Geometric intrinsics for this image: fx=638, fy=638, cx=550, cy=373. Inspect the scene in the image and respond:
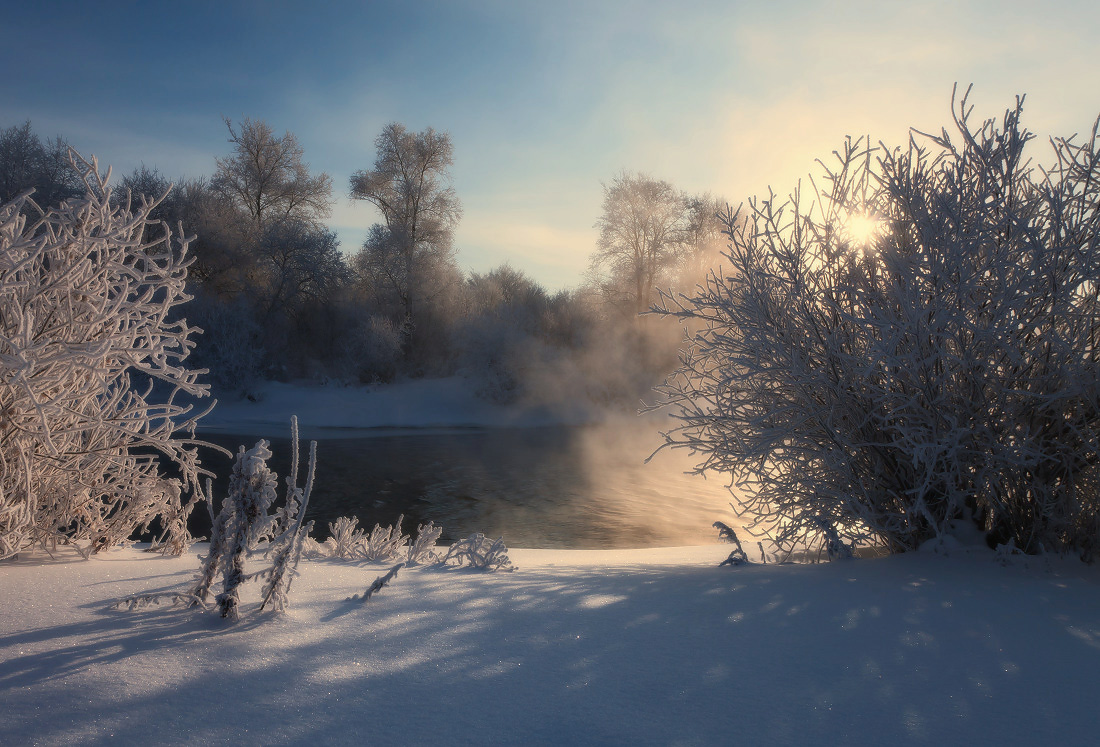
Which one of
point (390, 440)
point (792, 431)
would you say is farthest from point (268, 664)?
point (390, 440)

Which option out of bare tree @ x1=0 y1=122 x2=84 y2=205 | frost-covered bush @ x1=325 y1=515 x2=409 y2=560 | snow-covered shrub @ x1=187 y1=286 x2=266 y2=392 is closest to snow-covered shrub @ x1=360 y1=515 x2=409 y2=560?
frost-covered bush @ x1=325 y1=515 x2=409 y2=560

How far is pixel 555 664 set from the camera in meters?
1.69

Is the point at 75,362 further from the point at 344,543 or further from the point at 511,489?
the point at 511,489

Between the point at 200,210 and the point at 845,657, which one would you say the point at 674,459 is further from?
the point at 200,210

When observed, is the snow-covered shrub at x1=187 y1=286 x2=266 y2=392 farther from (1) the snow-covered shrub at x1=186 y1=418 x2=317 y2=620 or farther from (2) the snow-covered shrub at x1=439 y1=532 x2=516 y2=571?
(1) the snow-covered shrub at x1=186 y1=418 x2=317 y2=620

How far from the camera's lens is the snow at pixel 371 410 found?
686 inches

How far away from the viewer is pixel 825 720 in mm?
1451

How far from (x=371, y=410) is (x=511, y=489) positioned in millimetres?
10432

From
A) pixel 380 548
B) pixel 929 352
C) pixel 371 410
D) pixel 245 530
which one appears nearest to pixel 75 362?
pixel 245 530

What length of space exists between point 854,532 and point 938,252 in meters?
1.66

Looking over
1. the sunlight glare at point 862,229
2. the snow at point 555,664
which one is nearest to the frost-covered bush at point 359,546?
the snow at point 555,664

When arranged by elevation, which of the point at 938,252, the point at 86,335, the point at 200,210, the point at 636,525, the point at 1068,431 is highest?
the point at 200,210

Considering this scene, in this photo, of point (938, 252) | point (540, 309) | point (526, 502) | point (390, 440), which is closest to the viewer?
point (938, 252)

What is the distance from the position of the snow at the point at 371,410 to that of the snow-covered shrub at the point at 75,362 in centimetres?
1342
